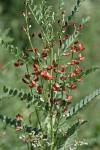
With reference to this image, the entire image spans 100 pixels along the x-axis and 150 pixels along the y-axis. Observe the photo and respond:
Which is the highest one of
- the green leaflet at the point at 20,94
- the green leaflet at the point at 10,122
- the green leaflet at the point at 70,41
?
the green leaflet at the point at 70,41

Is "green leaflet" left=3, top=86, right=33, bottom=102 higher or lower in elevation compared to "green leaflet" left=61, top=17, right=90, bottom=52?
lower

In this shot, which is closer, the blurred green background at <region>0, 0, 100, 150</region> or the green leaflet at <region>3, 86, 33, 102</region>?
the green leaflet at <region>3, 86, 33, 102</region>

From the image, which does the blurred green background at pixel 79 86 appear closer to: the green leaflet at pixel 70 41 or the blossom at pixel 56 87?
the green leaflet at pixel 70 41

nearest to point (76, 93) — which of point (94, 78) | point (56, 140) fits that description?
point (94, 78)

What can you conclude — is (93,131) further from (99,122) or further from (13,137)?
(13,137)

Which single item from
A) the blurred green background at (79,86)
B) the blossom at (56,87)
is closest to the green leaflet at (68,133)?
the blossom at (56,87)

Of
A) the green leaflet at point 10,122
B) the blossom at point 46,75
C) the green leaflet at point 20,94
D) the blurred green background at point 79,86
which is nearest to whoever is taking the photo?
the blossom at point 46,75

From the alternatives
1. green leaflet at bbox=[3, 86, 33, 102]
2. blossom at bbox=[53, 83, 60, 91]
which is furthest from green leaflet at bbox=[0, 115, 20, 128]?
blossom at bbox=[53, 83, 60, 91]

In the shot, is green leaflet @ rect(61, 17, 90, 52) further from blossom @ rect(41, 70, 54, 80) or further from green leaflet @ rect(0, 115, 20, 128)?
green leaflet @ rect(0, 115, 20, 128)

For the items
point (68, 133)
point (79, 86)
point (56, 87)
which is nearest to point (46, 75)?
point (56, 87)
